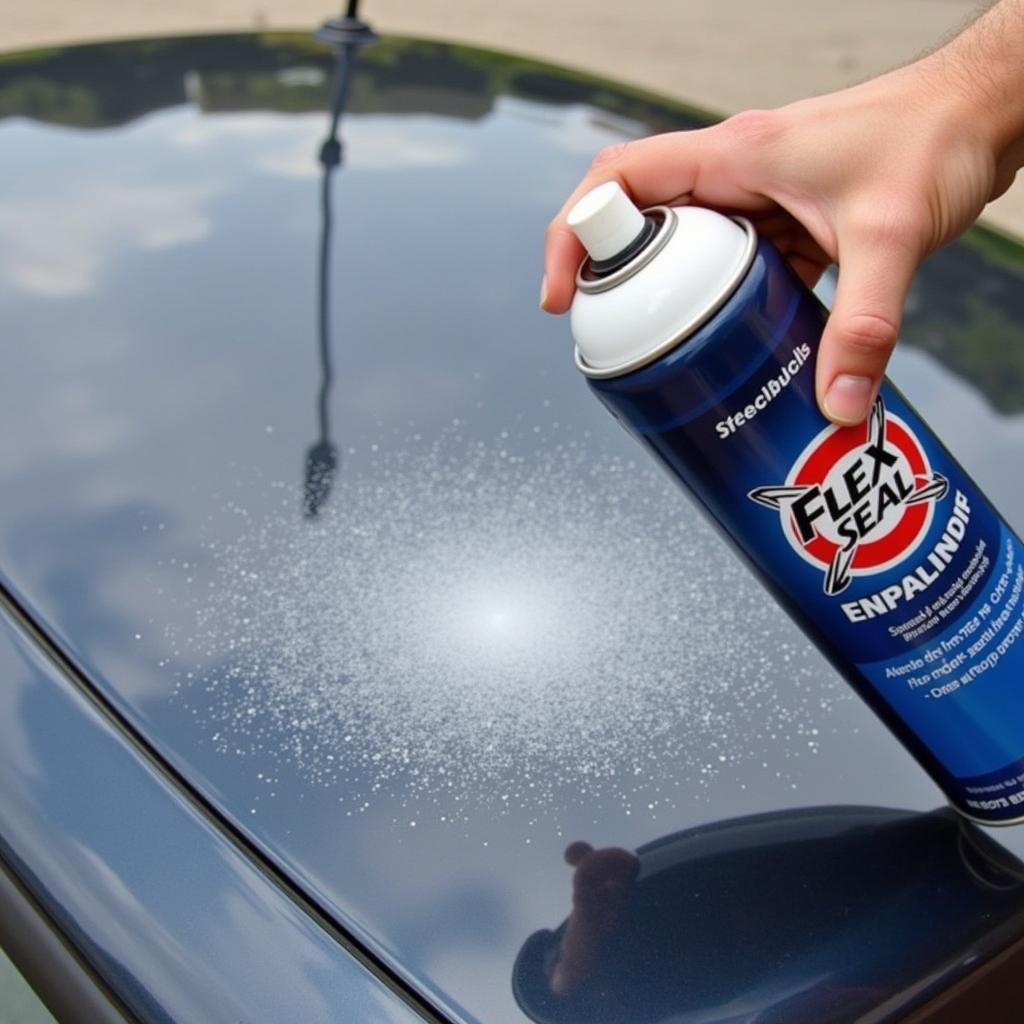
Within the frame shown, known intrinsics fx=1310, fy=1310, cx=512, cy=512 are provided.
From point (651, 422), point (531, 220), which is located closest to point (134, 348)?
point (531, 220)

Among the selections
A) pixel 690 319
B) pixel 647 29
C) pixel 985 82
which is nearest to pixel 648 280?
pixel 690 319

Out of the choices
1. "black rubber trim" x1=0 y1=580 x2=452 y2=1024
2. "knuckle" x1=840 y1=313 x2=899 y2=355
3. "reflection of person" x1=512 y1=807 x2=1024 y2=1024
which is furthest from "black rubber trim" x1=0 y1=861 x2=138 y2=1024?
"knuckle" x1=840 y1=313 x2=899 y2=355

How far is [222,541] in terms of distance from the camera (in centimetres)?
109

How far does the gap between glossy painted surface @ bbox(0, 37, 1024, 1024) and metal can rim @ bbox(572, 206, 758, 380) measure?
0.86 feet

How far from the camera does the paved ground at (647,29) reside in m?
5.96

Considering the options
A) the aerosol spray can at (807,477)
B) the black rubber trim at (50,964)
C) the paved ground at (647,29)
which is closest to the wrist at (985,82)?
the aerosol spray can at (807,477)

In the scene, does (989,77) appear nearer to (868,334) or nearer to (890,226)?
(890,226)

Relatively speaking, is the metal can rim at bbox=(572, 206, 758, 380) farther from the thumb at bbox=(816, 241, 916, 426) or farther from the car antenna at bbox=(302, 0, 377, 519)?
the car antenna at bbox=(302, 0, 377, 519)

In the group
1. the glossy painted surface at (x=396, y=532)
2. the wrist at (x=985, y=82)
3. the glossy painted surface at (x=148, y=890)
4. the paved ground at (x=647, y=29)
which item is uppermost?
the wrist at (x=985, y=82)

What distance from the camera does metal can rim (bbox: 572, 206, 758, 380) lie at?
2.70 ft

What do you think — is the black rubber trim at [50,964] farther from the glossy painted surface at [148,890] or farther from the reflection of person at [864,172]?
the reflection of person at [864,172]

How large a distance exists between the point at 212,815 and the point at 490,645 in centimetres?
24

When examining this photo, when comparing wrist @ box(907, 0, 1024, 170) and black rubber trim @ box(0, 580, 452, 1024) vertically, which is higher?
wrist @ box(907, 0, 1024, 170)

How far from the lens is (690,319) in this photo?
0.82m
